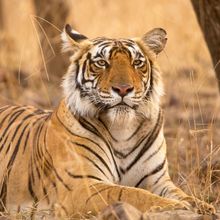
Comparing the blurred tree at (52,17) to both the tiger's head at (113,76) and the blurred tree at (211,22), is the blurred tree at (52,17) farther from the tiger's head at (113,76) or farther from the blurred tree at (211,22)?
the tiger's head at (113,76)

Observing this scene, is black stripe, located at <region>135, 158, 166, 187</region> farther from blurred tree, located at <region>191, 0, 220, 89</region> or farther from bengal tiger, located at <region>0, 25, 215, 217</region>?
blurred tree, located at <region>191, 0, 220, 89</region>

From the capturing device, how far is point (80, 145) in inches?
219

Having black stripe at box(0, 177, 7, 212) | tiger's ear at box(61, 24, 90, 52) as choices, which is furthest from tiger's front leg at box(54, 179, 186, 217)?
tiger's ear at box(61, 24, 90, 52)

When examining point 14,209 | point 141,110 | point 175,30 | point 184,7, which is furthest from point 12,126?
point 184,7

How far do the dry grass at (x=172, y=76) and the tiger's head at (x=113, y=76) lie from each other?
1.96 feet

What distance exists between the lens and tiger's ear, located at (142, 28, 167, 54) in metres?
5.83

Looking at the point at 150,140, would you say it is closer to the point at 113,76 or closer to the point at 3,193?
the point at 113,76

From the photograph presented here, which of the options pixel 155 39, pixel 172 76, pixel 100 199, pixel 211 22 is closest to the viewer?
pixel 100 199

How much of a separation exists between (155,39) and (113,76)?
60cm

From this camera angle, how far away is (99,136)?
221 inches

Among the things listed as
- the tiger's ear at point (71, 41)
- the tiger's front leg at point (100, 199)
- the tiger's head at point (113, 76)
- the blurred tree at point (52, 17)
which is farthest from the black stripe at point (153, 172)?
the blurred tree at point (52, 17)

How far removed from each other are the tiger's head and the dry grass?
599mm

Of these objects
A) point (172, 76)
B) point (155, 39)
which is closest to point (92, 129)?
point (155, 39)

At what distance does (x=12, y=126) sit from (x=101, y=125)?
1021 mm
